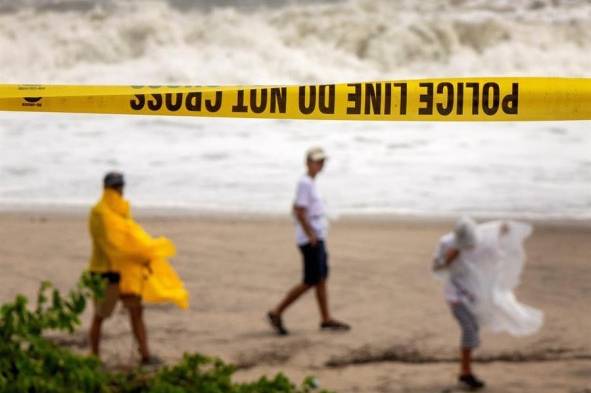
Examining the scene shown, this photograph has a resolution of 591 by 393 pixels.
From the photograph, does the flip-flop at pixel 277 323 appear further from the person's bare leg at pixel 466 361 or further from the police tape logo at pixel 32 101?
the police tape logo at pixel 32 101

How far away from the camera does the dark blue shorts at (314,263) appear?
8328 mm

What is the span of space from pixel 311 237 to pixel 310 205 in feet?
0.62

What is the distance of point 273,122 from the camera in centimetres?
2061

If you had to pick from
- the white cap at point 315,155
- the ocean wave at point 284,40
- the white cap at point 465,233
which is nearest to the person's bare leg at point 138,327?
the white cap at point 315,155

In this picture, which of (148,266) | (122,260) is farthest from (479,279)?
(122,260)

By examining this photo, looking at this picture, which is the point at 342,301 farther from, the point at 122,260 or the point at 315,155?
the point at 122,260

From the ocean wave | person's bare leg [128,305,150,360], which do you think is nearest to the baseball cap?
person's bare leg [128,305,150,360]

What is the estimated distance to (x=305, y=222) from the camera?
823 centimetres

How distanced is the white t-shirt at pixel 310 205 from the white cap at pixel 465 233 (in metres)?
1.22

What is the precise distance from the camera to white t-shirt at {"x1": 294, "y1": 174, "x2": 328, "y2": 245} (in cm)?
816

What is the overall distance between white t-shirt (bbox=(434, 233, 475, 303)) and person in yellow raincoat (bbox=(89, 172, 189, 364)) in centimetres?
143

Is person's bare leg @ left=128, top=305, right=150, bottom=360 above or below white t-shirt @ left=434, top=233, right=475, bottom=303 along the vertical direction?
below

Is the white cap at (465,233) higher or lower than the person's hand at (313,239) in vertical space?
higher

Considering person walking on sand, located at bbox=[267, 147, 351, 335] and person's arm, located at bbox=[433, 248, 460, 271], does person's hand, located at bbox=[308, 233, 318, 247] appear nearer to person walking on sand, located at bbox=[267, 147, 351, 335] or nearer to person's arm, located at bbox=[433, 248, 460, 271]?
person walking on sand, located at bbox=[267, 147, 351, 335]
